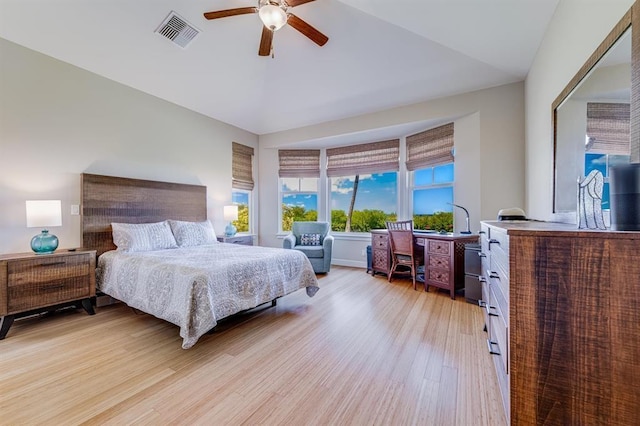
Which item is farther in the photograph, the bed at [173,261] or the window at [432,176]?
the window at [432,176]

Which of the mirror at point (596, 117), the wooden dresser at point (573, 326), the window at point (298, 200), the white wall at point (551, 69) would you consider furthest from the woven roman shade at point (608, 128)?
the window at point (298, 200)

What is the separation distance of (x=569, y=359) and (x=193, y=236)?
12.8 feet

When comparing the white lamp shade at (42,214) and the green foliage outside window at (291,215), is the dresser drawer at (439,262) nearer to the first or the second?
the green foliage outside window at (291,215)

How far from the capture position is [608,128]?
1330 millimetres

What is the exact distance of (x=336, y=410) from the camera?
1.46 meters

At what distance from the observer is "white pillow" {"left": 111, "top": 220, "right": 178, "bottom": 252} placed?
3090 mm

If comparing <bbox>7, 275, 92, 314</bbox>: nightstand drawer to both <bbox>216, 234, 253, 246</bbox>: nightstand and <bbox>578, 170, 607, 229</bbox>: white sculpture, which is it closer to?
<bbox>216, 234, 253, 246</bbox>: nightstand

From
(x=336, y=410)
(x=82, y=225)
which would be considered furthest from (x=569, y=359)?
(x=82, y=225)

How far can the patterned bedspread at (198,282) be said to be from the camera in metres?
2.00

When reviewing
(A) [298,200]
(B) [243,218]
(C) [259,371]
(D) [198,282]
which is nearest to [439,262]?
(C) [259,371]

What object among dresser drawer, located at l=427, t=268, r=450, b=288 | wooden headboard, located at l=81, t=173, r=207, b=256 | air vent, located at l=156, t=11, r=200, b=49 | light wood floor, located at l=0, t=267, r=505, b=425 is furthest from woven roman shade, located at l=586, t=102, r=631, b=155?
wooden headboard, located at l=81, t=173, r=207, b=256

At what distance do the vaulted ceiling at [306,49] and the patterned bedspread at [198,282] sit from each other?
7.96ft

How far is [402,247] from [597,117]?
106 inches

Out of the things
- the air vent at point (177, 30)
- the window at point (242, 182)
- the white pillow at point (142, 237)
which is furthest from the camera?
the window at point (242, 182)
